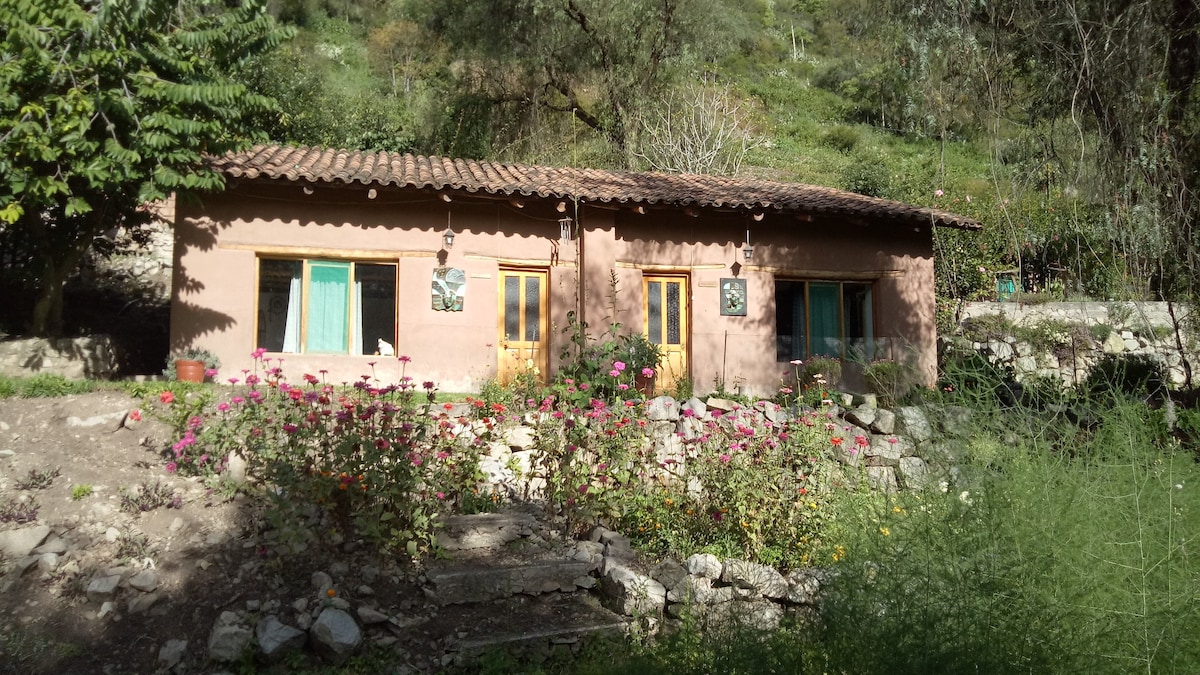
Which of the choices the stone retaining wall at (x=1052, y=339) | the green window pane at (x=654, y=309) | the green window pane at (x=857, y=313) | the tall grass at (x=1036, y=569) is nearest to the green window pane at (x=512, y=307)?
the green window pane at (x=654, y=309)

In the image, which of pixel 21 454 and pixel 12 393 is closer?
pixel 21 454

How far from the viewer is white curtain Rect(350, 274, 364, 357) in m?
10.9

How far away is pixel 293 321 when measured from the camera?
10711 mm

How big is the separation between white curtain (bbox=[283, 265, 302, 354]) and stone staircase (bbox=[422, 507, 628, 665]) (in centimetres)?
530

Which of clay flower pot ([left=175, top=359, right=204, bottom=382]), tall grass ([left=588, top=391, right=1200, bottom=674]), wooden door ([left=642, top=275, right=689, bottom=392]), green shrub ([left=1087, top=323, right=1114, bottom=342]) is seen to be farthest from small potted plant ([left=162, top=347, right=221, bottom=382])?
green shrub ([left=1087, top=323, right=1114, bottom=342])

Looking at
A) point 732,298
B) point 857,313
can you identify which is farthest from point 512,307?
point 857,313

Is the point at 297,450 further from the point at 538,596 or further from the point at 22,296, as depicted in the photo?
the point at 22,296

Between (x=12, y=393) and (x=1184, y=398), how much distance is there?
34.7 ft

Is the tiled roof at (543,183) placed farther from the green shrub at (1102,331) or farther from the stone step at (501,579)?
the stone step at (501,579)

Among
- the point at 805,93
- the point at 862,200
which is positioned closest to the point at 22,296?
the point at 862,200

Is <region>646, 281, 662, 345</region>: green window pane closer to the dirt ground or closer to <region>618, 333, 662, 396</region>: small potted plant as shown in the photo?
<region>618, 333, 662, 396</region>: small potted plant

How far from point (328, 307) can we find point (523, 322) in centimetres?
252

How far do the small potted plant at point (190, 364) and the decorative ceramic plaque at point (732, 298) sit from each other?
21.6ft

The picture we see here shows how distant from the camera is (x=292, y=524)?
210 inches
